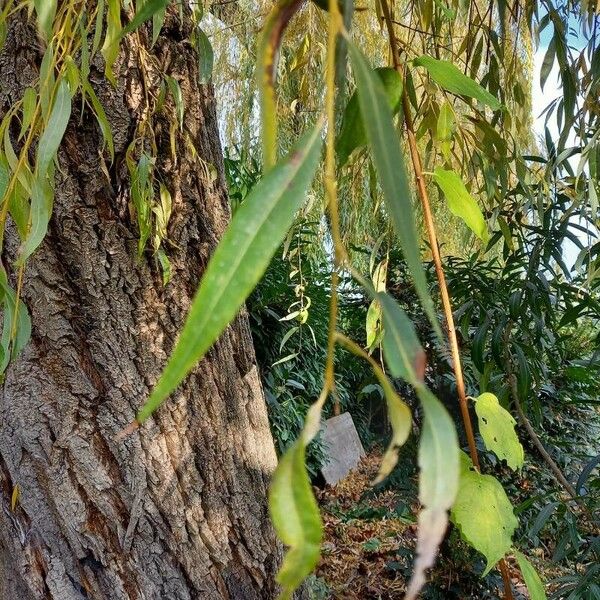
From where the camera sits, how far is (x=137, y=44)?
2.92ft

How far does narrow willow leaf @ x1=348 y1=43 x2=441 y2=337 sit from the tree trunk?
680 millimetres

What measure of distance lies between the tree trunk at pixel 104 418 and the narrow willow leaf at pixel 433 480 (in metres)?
0.72

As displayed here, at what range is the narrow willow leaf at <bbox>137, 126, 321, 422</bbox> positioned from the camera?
0.20 meters

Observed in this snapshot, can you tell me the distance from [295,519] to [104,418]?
28.6 inches

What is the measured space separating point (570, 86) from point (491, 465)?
1283mm

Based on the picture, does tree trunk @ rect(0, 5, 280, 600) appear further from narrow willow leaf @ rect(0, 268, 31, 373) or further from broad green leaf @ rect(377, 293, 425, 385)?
broad green leaf @ rect(377, 293, 425, 385)

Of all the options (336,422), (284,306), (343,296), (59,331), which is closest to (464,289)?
(343,296)

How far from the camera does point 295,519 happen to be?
19 cm

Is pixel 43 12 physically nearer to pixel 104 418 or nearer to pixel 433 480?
pixel 433 480

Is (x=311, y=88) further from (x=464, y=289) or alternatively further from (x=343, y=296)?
(x=464, y=289)

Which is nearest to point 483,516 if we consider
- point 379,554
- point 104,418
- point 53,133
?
point 53,133

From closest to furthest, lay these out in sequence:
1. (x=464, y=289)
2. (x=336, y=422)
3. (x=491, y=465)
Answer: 1. (x=464, y=289)
2. (x=491, y=465)
3. (x=336, y=422)

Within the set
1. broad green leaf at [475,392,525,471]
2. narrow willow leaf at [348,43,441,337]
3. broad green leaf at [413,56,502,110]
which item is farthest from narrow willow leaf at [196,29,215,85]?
narrow willow leaf at [348,43,441,337]

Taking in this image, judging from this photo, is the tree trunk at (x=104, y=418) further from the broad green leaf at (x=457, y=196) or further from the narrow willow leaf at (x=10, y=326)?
the broad green leaf at (x=457, y=196)
